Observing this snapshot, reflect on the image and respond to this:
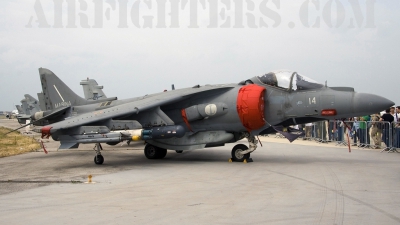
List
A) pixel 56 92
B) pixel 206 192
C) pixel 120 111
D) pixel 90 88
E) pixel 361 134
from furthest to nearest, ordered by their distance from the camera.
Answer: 1. pixel 90 88
2. pixel 361 134
3. pixel 56 92
4. pixel 120 111
5. pixel 206 192

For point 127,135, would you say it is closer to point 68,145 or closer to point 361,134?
point 68,145

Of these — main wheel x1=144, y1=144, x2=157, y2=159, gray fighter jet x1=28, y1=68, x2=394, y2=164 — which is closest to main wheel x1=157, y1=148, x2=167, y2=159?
main wheel x1=144, y1=144, x2=157, y2=159

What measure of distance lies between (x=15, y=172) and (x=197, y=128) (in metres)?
5.28

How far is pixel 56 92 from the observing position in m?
16.3

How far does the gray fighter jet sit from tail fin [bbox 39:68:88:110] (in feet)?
14.5

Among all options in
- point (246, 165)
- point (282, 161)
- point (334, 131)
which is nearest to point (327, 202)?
point (246, 165)

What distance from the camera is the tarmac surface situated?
5.73 m

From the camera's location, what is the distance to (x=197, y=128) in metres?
12.6

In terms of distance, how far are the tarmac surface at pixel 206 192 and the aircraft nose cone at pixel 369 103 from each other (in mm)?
1512

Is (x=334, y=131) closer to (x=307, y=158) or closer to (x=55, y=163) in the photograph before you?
(x=307, y=158)

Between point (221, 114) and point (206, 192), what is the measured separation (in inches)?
189

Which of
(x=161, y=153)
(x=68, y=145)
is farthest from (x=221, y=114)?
(x=68, y=145)

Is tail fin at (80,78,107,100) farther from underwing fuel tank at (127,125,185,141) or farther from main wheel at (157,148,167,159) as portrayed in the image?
underwing fuel tank at (127,125,185,141)

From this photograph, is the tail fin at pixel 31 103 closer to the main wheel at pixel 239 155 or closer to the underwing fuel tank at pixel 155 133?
the underwing fuel tank at pixel 155 133
